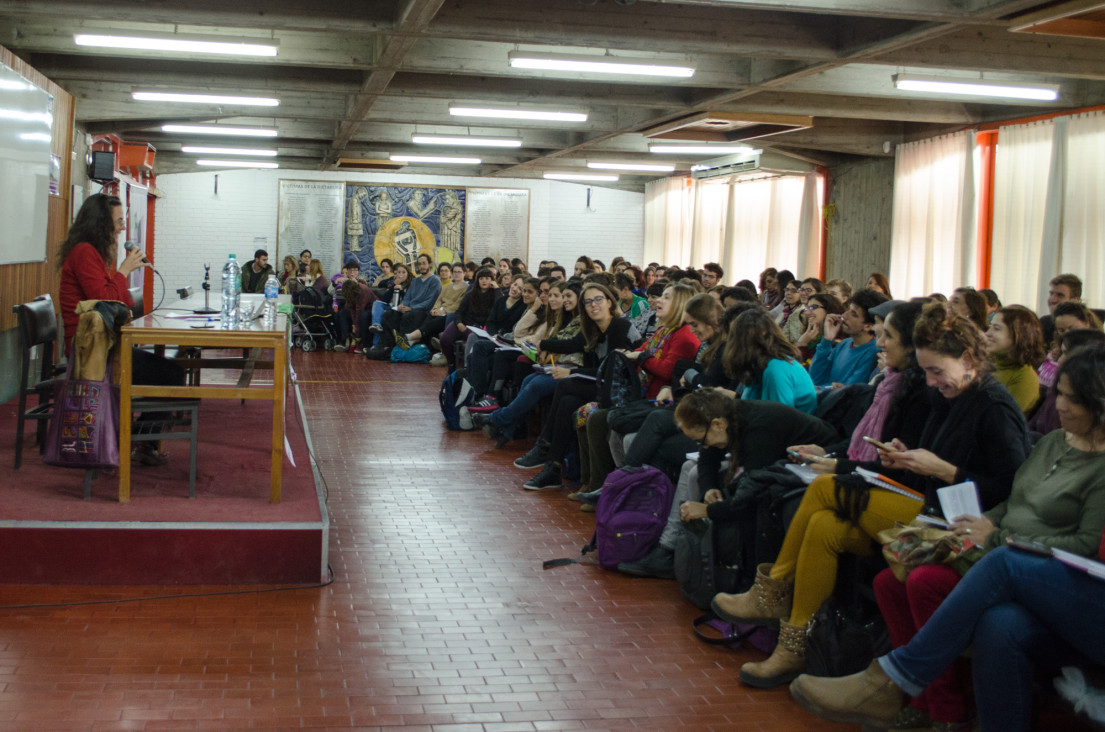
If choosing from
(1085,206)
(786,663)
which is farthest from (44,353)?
(1085,206)

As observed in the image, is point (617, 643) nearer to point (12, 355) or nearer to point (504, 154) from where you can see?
point (12, 355)

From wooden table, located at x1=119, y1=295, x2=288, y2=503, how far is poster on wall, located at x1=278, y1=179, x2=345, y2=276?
530 inches

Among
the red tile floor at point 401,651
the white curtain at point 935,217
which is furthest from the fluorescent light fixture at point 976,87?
the red tile floor at point 401,651

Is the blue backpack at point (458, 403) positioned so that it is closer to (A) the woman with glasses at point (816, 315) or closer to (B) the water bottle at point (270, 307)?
(B) the water bottle at point (270, 307)

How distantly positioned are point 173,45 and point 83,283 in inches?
130

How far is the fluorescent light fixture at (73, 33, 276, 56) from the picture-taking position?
23.9 ft

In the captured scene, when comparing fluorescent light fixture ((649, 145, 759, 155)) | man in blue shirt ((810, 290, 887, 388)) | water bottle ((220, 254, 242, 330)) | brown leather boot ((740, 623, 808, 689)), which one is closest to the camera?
brown leather boot ((740, 623, 808, 689))

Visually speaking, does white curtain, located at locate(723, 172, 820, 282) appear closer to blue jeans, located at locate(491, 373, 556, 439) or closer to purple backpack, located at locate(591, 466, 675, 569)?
blue jeans, located at locate(491, 373, 556, 439)

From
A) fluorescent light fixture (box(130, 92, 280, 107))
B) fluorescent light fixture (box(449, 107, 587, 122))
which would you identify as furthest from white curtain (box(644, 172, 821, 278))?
fluorescent light fixture (box(130, 92, 280, 107))

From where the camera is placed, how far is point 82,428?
14.2ft

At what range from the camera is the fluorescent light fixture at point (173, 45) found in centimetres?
729

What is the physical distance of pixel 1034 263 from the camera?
889 centimetres

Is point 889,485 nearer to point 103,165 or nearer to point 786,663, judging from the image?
point 786,663

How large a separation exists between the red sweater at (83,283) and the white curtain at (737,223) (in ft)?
30.9
